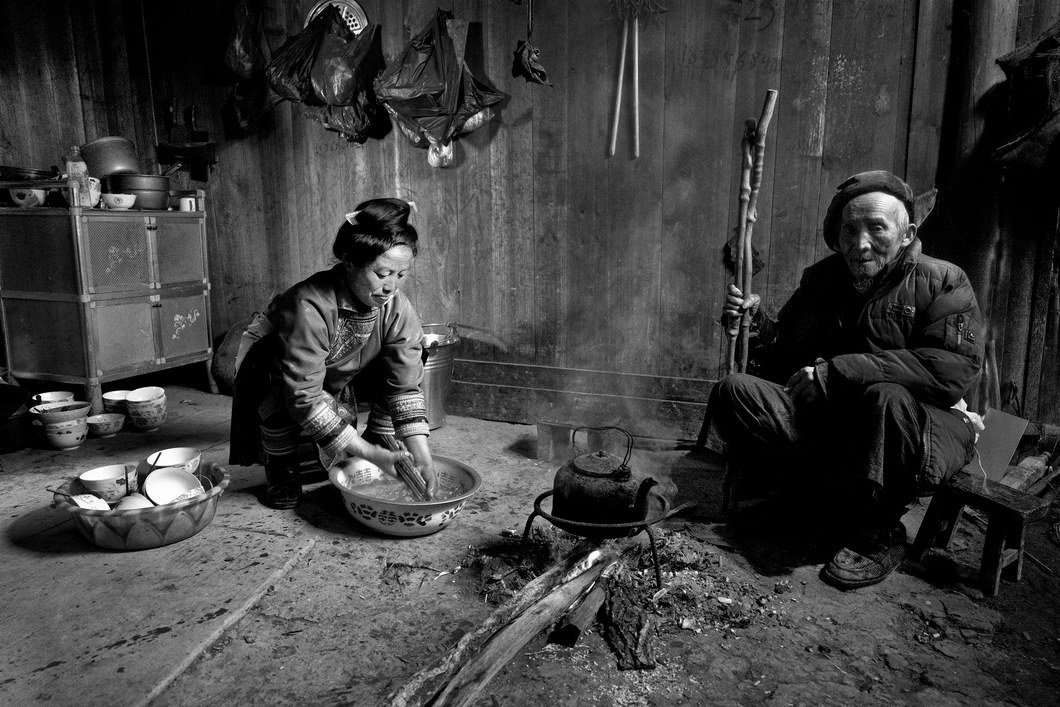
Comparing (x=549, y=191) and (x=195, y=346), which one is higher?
(x=549, y=191)

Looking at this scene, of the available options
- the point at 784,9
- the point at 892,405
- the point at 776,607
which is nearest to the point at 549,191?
the point at 784,9

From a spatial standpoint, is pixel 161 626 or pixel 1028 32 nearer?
pixel 161 626

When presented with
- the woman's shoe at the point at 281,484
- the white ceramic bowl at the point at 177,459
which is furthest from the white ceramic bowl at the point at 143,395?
the woman's shoe at the point at 281,484

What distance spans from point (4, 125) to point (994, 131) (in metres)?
6.70

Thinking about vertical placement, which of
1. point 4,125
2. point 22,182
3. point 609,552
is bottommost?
point 609,552

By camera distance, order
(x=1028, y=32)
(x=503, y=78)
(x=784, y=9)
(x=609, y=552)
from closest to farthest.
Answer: (x=609, y=552) → (x=1028, y=32) → (x=784, y=9) → (x=503, y=78)

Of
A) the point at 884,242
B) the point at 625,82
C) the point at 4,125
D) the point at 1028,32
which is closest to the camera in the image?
the point at 884,242

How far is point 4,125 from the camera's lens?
5.26 meters

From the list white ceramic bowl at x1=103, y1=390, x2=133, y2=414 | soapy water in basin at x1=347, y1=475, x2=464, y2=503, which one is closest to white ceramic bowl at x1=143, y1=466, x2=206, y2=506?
soapy water in basin at x1=347, y1=475, x2=464, y2=503

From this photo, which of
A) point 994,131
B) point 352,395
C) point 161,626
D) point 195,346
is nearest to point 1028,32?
point 994,131

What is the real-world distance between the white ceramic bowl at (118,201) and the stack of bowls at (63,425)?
4.71 ft

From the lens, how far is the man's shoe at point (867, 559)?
2.70 metres

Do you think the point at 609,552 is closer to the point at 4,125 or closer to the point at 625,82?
the point at 625,82

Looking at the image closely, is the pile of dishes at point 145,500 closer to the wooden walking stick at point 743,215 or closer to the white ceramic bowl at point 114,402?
the white ceramic bowl at point 114,402
